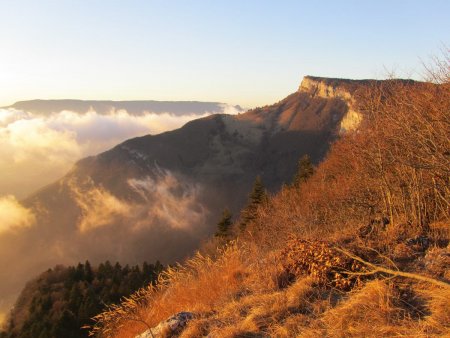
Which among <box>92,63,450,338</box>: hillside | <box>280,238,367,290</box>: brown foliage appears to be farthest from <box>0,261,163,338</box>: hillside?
<box>280,238,367,290</box>: brown foliage

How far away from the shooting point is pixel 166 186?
124250 millimetres

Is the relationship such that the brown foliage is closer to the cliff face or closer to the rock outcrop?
the rock outcrop

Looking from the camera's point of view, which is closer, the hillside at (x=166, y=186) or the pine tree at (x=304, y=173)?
the pine tree at (x=304, y=173)

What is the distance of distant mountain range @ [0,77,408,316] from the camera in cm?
10094

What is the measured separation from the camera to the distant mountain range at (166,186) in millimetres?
100938

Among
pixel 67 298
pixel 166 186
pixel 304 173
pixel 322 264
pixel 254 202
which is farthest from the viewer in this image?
pixel 166 186

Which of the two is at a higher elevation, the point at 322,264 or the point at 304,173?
the point at 322,264

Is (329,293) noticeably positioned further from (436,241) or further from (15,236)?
(15,236)

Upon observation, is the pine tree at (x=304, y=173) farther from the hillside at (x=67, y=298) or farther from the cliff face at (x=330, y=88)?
the cliff face at (x=330, y=88)

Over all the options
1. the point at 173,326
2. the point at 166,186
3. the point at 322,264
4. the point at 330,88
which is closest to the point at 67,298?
the point at 173,326

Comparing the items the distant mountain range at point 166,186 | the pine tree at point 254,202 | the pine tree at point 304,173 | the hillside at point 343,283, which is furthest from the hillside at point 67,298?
the distant mountain range at point 166,186

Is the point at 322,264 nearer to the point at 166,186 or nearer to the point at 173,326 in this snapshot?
the point at 173,326

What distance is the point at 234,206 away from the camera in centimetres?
11444

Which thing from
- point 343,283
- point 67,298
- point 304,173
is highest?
point 343,283
